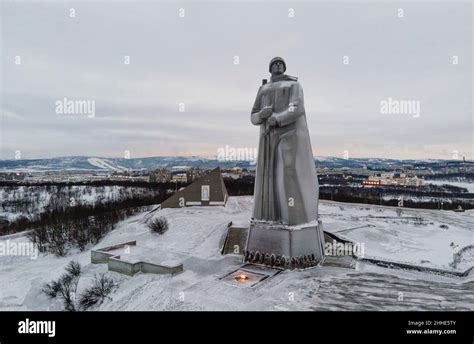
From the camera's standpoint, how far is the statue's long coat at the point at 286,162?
12797mm

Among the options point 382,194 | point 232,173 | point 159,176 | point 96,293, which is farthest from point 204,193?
point 232,173

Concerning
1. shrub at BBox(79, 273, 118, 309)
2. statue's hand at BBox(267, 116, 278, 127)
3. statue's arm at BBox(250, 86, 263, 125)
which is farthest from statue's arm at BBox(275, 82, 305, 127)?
shrub at BBox(79, 273, 118, 309)

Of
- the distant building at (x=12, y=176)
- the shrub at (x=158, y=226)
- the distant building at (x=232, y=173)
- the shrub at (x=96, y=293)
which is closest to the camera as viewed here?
the shrub at (x=96, y=293)

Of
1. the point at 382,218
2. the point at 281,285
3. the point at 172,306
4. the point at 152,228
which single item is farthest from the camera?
the point at 382,218

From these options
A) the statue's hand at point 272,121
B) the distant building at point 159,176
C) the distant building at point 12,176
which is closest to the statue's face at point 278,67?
the statue's hand at point 272,121

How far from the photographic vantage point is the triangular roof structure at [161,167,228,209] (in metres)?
28.9

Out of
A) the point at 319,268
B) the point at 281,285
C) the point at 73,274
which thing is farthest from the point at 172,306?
the point at 73,274

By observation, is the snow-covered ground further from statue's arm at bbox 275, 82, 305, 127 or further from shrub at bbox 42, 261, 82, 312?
statue's arm at bbox 275, 82, 305, 127

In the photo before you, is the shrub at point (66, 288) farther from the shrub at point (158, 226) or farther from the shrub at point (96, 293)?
the shrub at point (158, 226)

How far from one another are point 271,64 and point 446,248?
1356cm

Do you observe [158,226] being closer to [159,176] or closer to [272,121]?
[272,121]

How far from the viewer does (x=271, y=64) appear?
1351 centimetres

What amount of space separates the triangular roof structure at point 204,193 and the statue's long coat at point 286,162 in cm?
1637

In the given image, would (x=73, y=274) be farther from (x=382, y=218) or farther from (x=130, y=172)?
(x=130, y=172)
